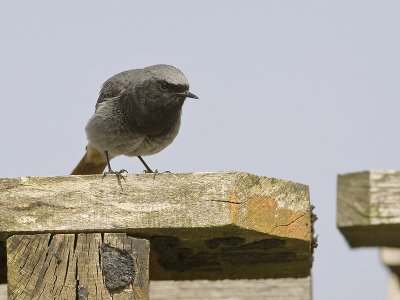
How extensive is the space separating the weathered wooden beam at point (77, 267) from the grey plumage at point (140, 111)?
196cm

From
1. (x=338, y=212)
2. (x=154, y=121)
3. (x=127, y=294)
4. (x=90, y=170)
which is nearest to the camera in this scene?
(x=338, y=212)

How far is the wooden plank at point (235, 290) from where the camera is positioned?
5703 mm

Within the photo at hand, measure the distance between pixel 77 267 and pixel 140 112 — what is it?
82.3 inches

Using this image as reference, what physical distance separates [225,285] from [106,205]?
242 centimetres

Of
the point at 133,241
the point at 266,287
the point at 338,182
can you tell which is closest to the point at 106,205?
the point at 133,241

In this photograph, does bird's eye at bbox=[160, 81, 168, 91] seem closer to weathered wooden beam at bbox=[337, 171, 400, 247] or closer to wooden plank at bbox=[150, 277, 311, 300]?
wooden plank at bbox=[150, 277, 311, 300]

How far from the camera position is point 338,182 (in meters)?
2.84

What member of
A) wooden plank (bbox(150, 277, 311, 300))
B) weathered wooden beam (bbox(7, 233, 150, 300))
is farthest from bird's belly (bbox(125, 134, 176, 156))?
weathered wooden beam (bbox(7, 233, 150, 300))

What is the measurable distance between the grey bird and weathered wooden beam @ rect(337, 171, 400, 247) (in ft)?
9.63

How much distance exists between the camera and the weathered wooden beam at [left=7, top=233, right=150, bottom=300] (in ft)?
12.0

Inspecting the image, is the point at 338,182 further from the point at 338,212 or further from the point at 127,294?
the point at 127,294

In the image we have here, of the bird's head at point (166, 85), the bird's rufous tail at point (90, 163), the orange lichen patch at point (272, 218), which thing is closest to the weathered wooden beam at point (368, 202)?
the orange lichen patch at point (272, 218)

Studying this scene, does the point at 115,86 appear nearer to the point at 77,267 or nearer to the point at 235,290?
the point at 235,290

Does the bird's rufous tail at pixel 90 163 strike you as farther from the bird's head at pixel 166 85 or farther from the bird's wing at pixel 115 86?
the bird's head at pixel 166 85
